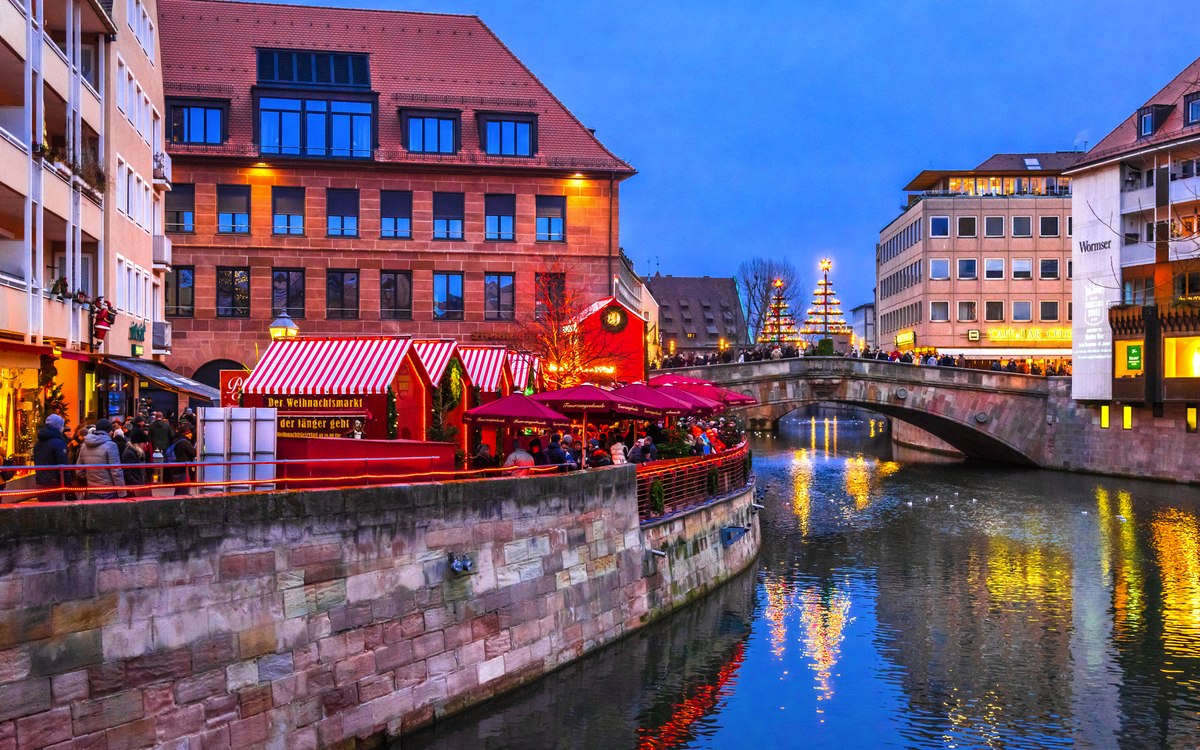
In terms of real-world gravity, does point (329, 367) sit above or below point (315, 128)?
below

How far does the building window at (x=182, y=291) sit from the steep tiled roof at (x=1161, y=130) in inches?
1596

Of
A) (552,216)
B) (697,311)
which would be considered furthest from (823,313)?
(552,216)

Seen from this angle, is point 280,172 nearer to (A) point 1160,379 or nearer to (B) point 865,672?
(B) point 865,672

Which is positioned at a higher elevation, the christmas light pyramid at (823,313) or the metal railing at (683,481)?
the christmas light pyramid at (823,313)

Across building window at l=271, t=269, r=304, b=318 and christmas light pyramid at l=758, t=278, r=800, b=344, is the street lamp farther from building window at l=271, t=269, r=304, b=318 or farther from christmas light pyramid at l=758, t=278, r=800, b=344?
christmas light pyramid at l=758, t=278, r=800, b=344

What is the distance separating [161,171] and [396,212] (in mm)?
11330

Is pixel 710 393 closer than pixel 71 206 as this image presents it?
No

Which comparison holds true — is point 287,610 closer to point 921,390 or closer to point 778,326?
point 921,390

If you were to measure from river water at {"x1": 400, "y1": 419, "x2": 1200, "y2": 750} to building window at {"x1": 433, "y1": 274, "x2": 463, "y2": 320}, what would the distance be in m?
16.4

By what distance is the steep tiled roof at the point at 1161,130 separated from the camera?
49.2 m

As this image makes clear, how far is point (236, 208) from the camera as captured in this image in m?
46.2

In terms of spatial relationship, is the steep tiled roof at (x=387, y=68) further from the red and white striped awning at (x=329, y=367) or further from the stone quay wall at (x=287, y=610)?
the stone quay wall at (x=287, y=610)

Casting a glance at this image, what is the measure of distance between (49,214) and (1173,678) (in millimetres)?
23267

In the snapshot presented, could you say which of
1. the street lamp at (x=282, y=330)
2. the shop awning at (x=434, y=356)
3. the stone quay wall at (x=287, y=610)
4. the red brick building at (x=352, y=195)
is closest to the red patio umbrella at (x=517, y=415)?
the stone quay wall at (x=287, y=610)
